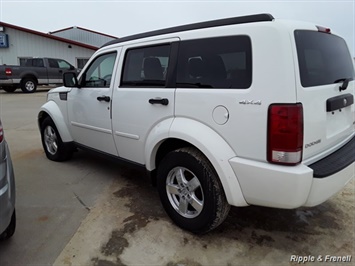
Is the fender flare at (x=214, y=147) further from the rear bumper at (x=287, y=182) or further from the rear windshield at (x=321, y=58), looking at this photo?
the rear windshield at (x=321, y=58)

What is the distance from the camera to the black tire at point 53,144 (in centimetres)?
455

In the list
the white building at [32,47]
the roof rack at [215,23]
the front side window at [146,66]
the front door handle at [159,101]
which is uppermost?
the white building at [32,47]

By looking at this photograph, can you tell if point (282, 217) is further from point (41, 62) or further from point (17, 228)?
point (41, 62)

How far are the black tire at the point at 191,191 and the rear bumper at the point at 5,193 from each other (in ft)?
4.29

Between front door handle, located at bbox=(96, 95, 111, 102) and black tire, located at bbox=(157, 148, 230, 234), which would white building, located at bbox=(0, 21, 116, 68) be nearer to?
front door handle, located at bbox=(96, 95, 111, 102)

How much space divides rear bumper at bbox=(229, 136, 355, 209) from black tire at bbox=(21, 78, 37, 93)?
55.6ft

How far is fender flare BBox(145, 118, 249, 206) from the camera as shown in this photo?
2328 millimetres

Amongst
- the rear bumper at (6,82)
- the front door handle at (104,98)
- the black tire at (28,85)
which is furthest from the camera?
the black tire at (28,85)

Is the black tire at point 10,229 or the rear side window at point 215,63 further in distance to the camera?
the black tire at point 10,229

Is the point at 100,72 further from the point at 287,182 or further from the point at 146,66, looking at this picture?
the point at 287,182

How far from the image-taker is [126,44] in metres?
3.39

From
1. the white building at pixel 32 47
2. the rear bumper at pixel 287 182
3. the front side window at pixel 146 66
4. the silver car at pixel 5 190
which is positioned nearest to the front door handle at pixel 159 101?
the front side window at pixel 146 66

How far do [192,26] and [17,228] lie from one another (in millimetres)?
2592

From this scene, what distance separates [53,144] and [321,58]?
4070 millimetres
